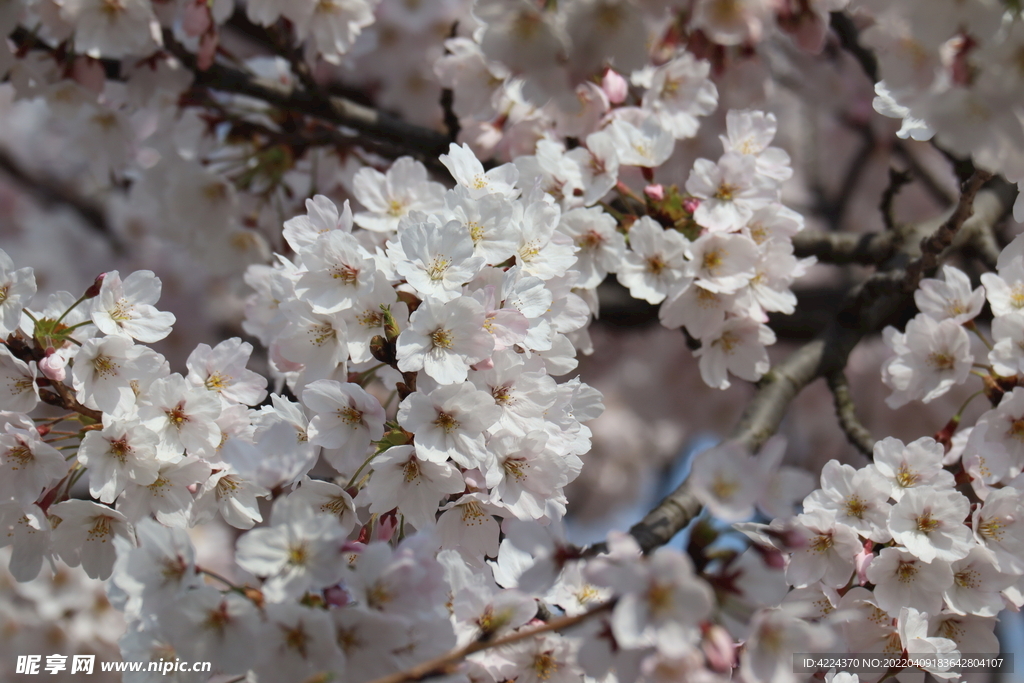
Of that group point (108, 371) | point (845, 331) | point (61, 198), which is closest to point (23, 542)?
point (108, 371)

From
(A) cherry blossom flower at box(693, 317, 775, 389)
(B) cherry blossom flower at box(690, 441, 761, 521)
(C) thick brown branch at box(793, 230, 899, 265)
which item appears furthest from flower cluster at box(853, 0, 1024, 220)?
(C) thick brown branch at box(793, 230, 899, 265)

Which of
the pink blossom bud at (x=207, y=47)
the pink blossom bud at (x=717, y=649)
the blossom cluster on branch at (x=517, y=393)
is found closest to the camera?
the pink blossom bud at (x=717, y=649)

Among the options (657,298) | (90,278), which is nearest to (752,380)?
(657,298)

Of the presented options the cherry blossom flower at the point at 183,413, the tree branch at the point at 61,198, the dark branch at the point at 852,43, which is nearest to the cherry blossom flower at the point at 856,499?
the cherry blossom flower at the point at 183,413

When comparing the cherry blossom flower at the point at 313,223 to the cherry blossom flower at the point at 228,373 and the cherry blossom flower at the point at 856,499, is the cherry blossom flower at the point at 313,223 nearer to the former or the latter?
the cherry blossom flower at the point at 228,373

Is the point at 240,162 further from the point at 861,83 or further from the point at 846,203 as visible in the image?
the point at 861,83

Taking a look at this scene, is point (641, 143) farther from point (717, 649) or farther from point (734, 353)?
point (717, 649)
